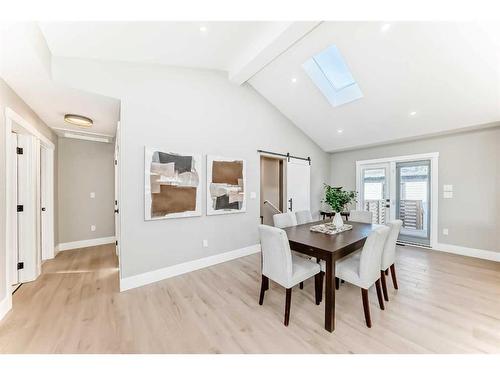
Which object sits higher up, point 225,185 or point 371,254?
point 225,185

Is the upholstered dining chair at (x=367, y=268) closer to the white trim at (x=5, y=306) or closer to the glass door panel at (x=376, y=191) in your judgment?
the white trim at (x=5, y=306)

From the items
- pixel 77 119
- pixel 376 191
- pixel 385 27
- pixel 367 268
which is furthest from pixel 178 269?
pixel 376 191

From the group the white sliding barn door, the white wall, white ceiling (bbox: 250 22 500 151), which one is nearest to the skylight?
white ceiling (bbox: 250 22 500 151)

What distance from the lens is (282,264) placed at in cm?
193

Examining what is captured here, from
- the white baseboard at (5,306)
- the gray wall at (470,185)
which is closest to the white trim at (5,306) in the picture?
the white baseboard at (5,306)

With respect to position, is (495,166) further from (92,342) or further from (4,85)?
(4,85)

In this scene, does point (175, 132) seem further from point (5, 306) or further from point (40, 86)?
point (5, 306)

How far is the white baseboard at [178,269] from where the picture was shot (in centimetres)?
258

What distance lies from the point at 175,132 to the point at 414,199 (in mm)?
5207

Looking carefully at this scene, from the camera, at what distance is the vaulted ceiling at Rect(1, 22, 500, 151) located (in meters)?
2.13

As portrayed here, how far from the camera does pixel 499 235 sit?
3.50 m

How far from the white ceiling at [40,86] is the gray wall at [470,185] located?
5.94 metres

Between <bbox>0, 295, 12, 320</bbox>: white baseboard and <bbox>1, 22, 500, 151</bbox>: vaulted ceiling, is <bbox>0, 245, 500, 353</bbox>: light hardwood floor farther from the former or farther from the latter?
<bbox>1, 22, 500, 151</bbox>: vaulted ceiling

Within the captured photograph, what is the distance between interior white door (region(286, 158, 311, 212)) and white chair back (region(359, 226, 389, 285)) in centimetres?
283
